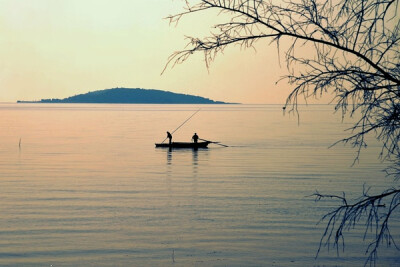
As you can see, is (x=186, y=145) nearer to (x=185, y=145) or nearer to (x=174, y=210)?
(x=185, y=145)

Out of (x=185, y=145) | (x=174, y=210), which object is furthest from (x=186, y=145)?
(x=174, y=210)

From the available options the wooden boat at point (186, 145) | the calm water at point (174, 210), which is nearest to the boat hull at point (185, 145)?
the wooden boat at point (186, 145)

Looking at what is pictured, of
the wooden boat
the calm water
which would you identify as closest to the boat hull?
the wooden boat

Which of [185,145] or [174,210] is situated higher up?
[185,145]

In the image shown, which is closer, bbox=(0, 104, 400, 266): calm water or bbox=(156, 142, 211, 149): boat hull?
bbox=(0, 104, 400, 266): calm water

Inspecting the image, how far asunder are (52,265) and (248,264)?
17.1ft

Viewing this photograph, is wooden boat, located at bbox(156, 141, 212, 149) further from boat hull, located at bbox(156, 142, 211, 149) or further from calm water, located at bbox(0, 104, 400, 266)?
calm water, located at bbox(0, 104, 400, 266)

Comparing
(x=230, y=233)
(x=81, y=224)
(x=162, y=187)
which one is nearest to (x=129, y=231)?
(x=81, y=224)

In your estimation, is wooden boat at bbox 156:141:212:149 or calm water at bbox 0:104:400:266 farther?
wooden boat at bbox 156:141:212:149

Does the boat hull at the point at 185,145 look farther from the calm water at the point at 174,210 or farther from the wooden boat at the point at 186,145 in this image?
the calm water at the point at 174,210

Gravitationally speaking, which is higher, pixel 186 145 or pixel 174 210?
pixel 186 145

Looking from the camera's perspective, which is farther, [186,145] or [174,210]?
[186,145]

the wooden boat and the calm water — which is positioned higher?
the wooden boat

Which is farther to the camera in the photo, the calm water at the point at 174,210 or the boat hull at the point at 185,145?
the boat hull at the point at 185,145
